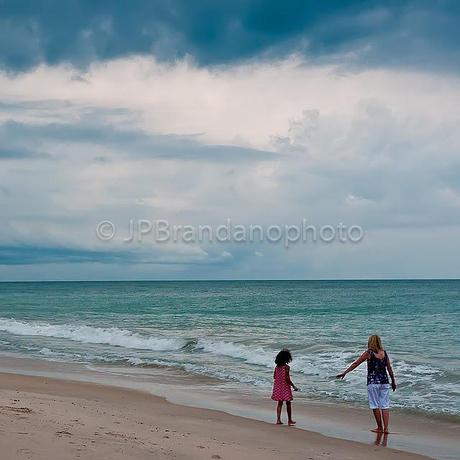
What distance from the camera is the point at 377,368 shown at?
36.2 ft

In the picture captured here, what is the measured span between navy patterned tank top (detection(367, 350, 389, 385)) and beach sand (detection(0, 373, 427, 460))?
47.8 inches

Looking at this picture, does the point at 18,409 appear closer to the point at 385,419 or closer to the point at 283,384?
the point at 283,384

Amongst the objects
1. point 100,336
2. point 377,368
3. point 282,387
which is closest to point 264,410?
point 282,387

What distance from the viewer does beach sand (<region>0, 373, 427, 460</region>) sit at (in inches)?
308

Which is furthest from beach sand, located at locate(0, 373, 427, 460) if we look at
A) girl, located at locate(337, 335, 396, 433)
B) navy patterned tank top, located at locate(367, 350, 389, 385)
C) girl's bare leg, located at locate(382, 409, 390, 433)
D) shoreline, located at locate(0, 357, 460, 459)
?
navy patterned tank top, located at locate(367, 350, 389, 385)

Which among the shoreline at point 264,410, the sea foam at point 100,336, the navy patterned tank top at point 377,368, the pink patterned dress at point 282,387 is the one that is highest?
the navy patterned tank top at point 377,368

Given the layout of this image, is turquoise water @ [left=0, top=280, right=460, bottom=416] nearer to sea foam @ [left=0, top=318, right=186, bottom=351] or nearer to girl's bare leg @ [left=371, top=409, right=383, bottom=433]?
sea foam @ [left=0, top=318, right=186, bottom=351]

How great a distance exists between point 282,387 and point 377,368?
1896mm

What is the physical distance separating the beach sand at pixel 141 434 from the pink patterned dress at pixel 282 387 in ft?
1.94

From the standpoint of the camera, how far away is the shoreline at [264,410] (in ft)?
35.1

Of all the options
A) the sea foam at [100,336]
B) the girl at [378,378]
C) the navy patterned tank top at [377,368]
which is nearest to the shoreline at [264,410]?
the girl at [378,378]

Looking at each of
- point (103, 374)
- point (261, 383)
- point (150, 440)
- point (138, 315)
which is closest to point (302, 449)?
point (150, 440)

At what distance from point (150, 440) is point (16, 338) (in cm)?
2409

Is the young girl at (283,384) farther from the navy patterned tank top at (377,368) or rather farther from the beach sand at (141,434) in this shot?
the navy patterned tank top at (377,368)
